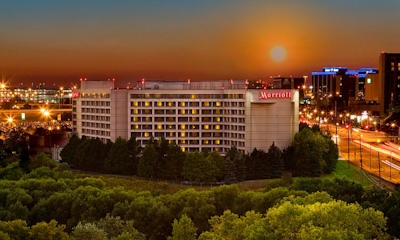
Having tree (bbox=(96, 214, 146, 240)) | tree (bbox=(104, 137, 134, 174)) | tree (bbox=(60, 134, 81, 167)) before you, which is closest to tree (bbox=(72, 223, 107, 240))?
tree (bbox=(96, 214, 146, 240))

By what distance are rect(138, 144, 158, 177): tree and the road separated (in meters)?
34.7

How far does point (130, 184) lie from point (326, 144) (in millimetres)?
35304

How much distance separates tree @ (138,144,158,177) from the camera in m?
89.9

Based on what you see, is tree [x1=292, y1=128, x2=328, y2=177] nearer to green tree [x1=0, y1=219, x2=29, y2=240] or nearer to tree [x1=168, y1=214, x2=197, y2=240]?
tree [x1=168, y1=214, x2=197, y2=240]

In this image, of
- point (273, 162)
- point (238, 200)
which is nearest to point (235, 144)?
point (273, 162)

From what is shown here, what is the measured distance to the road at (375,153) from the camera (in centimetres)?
8800

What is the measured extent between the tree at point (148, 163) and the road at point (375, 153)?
34.7 m

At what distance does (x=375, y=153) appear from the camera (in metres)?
106

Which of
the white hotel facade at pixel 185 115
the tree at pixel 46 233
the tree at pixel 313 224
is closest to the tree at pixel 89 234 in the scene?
the tree at pixel 46 233

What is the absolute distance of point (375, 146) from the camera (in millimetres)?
115438

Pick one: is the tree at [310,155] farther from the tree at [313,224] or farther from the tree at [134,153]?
the tree at [313,224]

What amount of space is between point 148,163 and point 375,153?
45.0 m

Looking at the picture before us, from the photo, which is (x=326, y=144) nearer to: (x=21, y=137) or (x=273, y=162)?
(x=273, y=162)

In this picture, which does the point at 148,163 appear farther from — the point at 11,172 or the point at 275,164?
the point at 11,172
